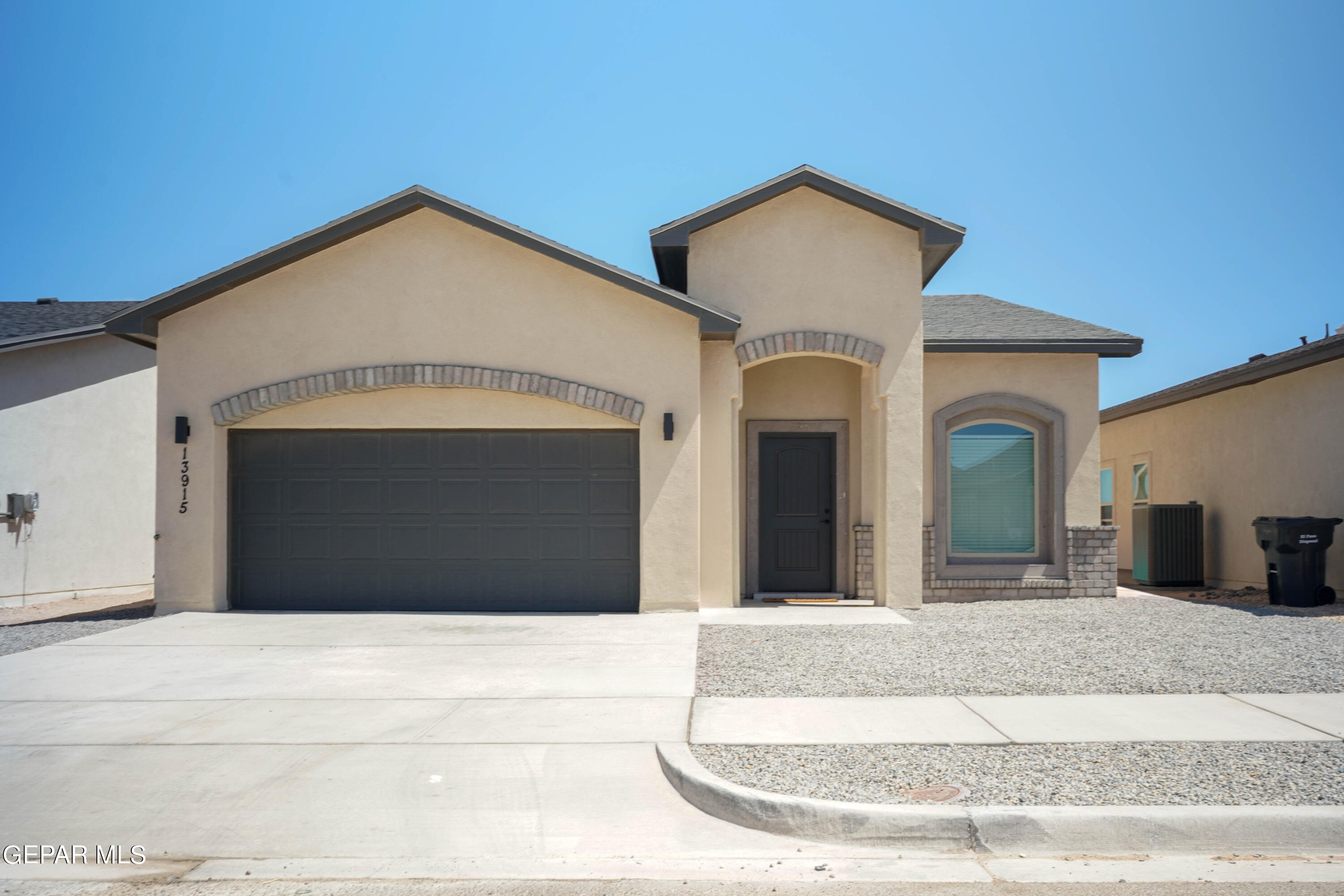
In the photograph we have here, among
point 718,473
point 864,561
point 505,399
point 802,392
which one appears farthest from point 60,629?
point 864,561

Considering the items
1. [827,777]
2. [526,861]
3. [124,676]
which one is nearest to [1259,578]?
[827,777]

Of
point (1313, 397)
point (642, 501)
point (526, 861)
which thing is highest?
point (1313, 397)

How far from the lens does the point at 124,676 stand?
311 inches

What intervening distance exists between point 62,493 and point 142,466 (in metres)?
1.56

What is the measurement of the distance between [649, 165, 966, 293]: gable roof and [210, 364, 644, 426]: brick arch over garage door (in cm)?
231

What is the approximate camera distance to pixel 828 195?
1211cm

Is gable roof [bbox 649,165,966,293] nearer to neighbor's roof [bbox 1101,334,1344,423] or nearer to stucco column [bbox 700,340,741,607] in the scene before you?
stucco column [bbox 700,340,741,607]

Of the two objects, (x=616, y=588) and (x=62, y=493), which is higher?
(x=62, y=493)

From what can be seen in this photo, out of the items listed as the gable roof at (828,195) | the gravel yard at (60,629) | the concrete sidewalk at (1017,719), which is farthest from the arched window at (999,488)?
the gravel yard at (60,629)

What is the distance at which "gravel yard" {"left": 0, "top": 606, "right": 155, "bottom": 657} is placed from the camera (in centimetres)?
973

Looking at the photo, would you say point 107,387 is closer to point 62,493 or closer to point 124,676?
point 62,493

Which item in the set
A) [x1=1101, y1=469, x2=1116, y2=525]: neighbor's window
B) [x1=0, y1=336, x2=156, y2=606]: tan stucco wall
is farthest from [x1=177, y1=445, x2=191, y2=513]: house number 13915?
[x1=1101, y1=469, x2=1116, y2=525]: neighbor's window

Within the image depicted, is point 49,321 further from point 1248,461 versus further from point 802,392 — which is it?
point 1248,461

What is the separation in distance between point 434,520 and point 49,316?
29.4ft
